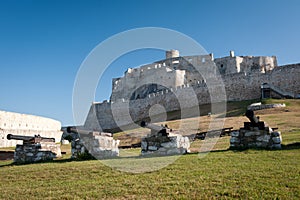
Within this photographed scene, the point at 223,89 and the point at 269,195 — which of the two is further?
the point at 223,89

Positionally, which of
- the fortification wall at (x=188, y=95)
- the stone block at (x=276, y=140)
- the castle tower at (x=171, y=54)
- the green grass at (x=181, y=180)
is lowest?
the green grass at (x=181, y=180)

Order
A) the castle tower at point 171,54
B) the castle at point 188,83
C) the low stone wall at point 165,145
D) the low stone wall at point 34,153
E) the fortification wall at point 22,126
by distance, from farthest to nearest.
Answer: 1. the castle tower at point 171,54
2. the castle at point 188,83
3. the fortification wall at point 22,126
4. the low stone wall at point 34,153
5. the low stone wall at point 165,145

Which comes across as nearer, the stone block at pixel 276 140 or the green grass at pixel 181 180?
the green grass at pixel 181 180

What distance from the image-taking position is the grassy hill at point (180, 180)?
5.27 m

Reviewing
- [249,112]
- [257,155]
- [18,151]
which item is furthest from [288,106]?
[18,151]

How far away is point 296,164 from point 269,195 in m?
2.31

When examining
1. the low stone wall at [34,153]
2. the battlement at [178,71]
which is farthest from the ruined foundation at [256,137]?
the battlement at [178,71]

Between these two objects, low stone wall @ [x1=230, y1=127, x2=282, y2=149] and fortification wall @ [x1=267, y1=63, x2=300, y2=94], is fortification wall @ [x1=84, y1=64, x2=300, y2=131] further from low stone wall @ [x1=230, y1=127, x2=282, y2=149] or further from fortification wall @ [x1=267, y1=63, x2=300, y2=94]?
low stone wall @ [x1=230, y1=127, x2=282, y2=149]

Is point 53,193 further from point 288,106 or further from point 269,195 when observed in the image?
point 288,106

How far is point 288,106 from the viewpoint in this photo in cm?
2833

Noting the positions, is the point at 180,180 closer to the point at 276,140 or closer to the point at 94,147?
the point at 276,140

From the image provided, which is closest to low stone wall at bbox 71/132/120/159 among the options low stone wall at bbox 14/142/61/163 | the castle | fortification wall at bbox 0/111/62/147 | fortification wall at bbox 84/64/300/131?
low stone wall at bbox 14/142/61/163

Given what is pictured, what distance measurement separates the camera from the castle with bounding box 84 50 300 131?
3727cm

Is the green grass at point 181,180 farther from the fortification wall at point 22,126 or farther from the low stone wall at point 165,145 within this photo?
the fortification wall at point 22,126
